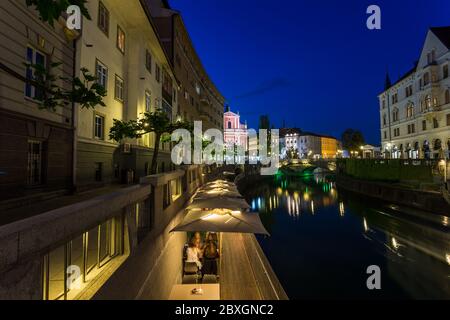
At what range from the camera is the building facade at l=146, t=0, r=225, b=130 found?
109 feet

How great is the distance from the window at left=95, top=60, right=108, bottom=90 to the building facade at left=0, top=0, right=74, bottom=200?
8.00 feet

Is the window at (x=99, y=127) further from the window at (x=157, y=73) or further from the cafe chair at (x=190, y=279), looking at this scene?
the window at (x=157, y=73)

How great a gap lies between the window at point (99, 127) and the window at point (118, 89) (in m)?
2.57

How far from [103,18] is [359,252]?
83.9 feet

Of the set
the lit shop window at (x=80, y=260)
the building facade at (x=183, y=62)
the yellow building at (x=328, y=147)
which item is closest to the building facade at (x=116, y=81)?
the lit shop window at (x=80, y=260)

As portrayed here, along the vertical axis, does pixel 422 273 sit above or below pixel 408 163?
below

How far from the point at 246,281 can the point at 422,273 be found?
13510mm

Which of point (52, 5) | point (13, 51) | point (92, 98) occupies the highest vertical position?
point (13, 51)

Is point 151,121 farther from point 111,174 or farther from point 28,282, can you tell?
point 28,282

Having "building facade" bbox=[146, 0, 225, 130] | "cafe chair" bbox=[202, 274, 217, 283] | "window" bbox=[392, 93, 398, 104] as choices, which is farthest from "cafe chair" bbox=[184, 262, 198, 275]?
"window" bbox=[392, 93, 398, 104]

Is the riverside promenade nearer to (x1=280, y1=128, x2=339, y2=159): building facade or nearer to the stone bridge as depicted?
the stone bridge

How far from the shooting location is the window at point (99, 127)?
15.7 meters

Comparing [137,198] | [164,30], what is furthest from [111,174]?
[164,30]

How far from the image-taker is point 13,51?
29.3ft
